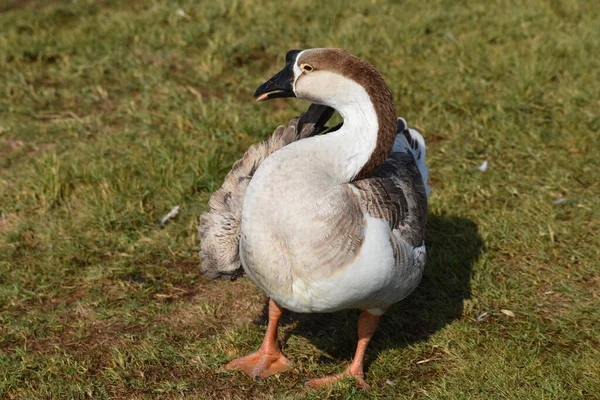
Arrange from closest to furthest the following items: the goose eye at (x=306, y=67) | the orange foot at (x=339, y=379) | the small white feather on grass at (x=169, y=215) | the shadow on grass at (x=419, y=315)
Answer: the goose eye at (x=306, y=67), the orange foot at (x=339, y=379), the shadow on grass at (x=419, y=315), the small white feather on grass at (x=169, y=215)

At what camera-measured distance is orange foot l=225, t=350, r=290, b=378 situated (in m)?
4.65

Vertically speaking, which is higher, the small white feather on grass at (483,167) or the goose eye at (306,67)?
the goose eye at (306,67)

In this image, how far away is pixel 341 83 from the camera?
402cm

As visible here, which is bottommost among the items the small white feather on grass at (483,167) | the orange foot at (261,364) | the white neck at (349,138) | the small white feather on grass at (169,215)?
the orange foot at (261,364)

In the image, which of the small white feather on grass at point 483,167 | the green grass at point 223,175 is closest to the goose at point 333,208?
the green grass at point 223,175

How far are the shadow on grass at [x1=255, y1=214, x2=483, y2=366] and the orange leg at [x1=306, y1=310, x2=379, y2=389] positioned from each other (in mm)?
263

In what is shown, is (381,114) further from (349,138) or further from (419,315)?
(419,315)

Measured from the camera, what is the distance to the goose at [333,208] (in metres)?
3.85

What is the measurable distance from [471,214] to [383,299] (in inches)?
85.4

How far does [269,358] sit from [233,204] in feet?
3.19

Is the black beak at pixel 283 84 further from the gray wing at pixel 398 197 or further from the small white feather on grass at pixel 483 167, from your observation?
the small white feather on grass at pixel 483 167

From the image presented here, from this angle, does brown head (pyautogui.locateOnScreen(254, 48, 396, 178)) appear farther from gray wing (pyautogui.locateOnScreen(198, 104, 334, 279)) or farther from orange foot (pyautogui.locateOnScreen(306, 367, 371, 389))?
orange foot (pyautogui.locateOnScreen(306, 367, 371, 389))

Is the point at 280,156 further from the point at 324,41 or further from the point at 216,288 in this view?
the point at 324,41

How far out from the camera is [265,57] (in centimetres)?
839
